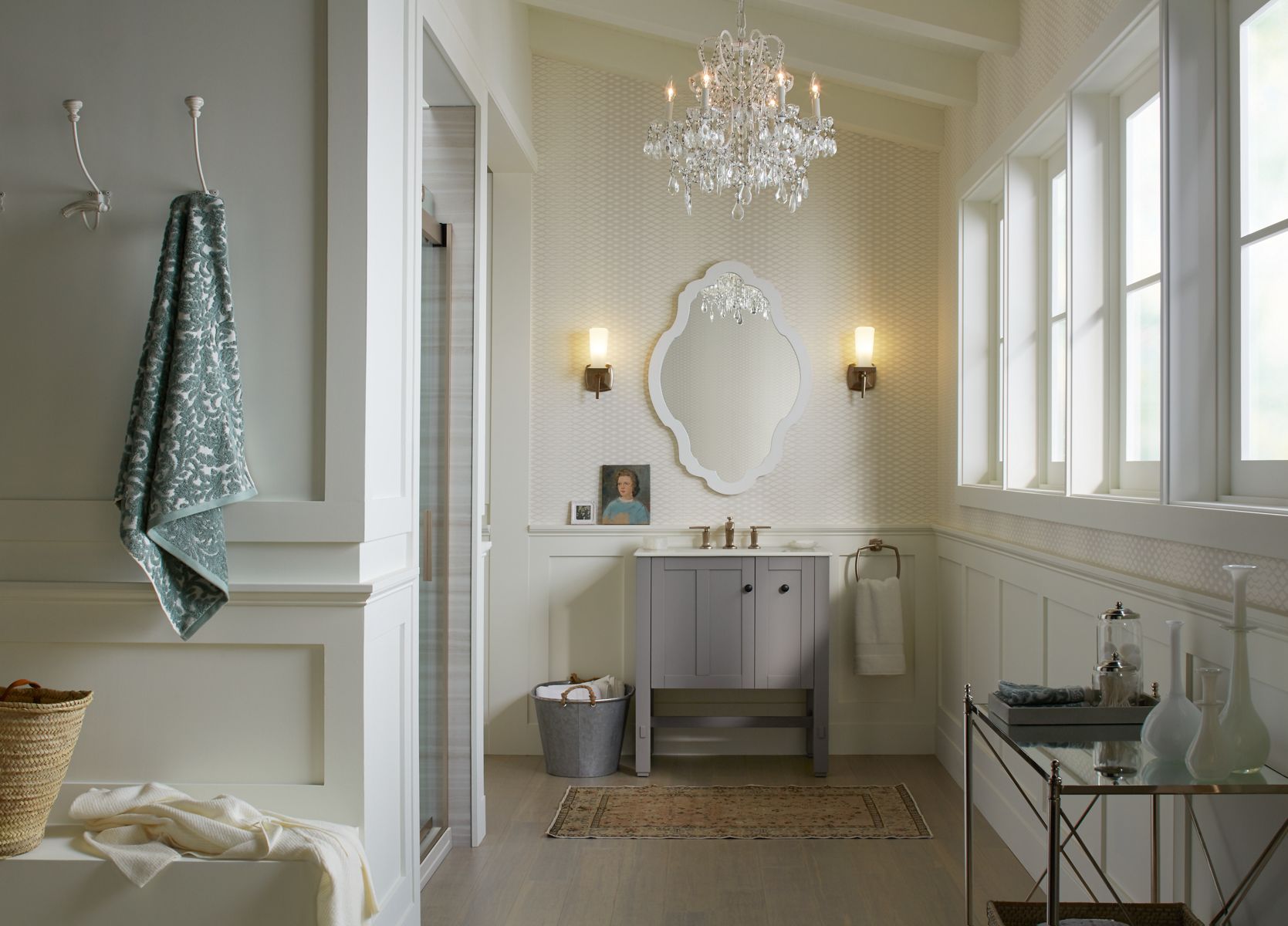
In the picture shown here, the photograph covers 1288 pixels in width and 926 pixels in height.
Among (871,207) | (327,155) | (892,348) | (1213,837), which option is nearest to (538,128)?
(871,207)

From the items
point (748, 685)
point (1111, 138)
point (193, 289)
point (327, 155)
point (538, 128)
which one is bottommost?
point (748, 685)

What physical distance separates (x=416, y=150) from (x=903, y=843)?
2694 millimetres

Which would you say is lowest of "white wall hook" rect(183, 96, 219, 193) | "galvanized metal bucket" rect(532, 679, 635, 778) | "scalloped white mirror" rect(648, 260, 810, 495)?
"galvanized metal bucket" rect(532, 679, 635, 778)

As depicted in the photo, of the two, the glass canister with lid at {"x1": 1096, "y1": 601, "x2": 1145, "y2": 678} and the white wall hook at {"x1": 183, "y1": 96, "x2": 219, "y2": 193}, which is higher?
the white wall hook at {"x1": 183, "y1": 96, "x2": 219, "y2": 193}

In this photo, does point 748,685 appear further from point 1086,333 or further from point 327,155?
point 327,155

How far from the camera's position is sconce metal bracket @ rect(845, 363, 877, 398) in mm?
4527

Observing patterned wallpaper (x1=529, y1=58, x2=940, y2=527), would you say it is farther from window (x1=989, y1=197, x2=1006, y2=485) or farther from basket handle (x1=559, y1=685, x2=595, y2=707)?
basket handle (x1=559, y1=685, x2=595, y2=707)

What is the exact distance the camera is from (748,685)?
4.21m

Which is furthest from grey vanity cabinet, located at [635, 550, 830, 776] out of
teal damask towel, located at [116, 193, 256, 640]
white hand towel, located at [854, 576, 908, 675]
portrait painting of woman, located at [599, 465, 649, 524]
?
teal damask towel, located at [116, 193, 256, 640]

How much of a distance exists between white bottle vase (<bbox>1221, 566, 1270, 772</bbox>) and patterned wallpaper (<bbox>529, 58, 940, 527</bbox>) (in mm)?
2787

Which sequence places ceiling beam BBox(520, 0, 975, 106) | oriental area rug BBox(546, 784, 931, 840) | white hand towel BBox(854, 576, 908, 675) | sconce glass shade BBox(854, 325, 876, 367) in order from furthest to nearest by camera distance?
sconce glass shade BBox(854, 325, 876, 367)
white hand towel BBox(854, 576, 908, 675)
ceiling beam BBox(520, 0, 975, 106)
oriental area rug BBox(546, 784, 931, 840)

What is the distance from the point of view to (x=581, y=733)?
13.7 ft

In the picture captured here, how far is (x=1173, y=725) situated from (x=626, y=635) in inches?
115

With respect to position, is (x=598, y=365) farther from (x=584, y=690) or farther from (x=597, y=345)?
(x=584, y=690)
